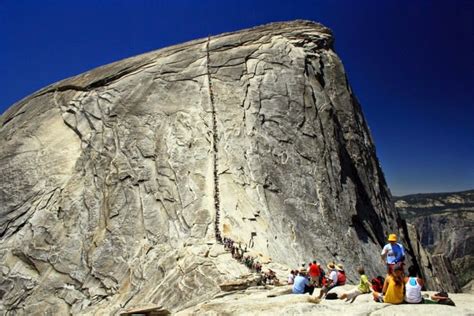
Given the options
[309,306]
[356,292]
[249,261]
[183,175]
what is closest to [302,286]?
[356,292]

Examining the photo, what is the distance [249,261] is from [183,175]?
1072 centimetres

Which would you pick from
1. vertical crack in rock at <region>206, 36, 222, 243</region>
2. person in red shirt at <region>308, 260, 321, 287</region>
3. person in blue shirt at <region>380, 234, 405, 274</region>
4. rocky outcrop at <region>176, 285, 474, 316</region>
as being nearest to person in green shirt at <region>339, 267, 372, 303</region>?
rocky outcrop at <region>176, 285, 474, 316</region>

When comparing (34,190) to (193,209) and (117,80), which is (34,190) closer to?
(117,80)

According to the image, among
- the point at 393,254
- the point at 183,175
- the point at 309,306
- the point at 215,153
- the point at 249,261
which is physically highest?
the point at 215,153

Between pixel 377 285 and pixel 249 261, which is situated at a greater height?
pixel 249 261

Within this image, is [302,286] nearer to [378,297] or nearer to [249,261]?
[378,297]

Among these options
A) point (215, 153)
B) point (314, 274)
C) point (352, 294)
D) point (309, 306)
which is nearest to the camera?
point (309, 306)

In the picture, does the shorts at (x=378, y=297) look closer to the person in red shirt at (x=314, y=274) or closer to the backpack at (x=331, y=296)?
the backpack at (x=331, y=296)

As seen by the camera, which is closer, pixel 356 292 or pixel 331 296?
pixel 356 292

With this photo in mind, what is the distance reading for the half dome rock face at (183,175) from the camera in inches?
984

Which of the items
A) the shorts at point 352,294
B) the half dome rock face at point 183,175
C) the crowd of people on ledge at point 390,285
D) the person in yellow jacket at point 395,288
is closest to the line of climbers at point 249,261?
the half dome rock face at point 183,175

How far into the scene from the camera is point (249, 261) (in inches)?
750

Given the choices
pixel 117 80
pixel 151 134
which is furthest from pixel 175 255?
pixel 117 80

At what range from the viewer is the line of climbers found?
17.2 m
